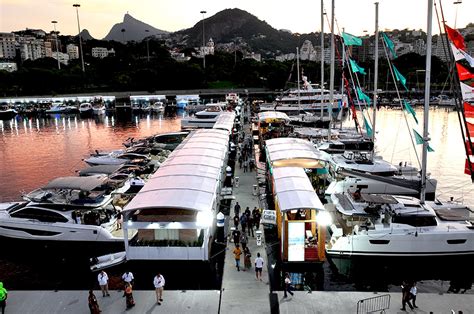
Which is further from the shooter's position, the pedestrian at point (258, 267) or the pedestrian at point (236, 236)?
the pedestrian at point (236, 236)

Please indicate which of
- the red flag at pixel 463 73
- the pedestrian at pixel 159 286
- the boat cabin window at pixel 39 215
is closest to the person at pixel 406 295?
the pedestrian at pixel 159 286

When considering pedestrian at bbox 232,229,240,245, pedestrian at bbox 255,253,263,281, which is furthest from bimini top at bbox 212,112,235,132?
pedestrian at bbox 255,253,263,281

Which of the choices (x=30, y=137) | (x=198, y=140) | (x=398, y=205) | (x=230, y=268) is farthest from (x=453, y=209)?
(x=30, y=137)

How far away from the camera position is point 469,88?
1973 cm

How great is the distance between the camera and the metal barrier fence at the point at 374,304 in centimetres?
1630

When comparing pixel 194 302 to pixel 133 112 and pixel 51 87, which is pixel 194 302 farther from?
pixel 51 87

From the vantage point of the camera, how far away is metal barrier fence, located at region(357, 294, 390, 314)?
1630 centimetres

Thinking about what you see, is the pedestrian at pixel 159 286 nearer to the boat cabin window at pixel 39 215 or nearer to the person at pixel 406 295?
the person at pixel 406 295

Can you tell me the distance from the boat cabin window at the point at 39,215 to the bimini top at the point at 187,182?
6178 millimetres

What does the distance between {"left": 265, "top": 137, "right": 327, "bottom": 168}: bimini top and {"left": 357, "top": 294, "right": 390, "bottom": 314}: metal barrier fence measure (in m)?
15.4

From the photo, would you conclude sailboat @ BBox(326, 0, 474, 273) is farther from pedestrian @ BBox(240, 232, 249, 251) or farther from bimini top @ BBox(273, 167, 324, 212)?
pedestrian @ BBox(240, 232, 249, 251)

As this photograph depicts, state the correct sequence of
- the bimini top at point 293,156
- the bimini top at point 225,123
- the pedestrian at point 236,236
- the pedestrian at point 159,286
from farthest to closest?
the bimini top at point 225,123
the bimini top at point 293,156
the pedestrian at point 236,236
the pedestrian at point 159,286

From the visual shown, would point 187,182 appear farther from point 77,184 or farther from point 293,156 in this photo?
point 293,156

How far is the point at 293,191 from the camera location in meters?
22.8
